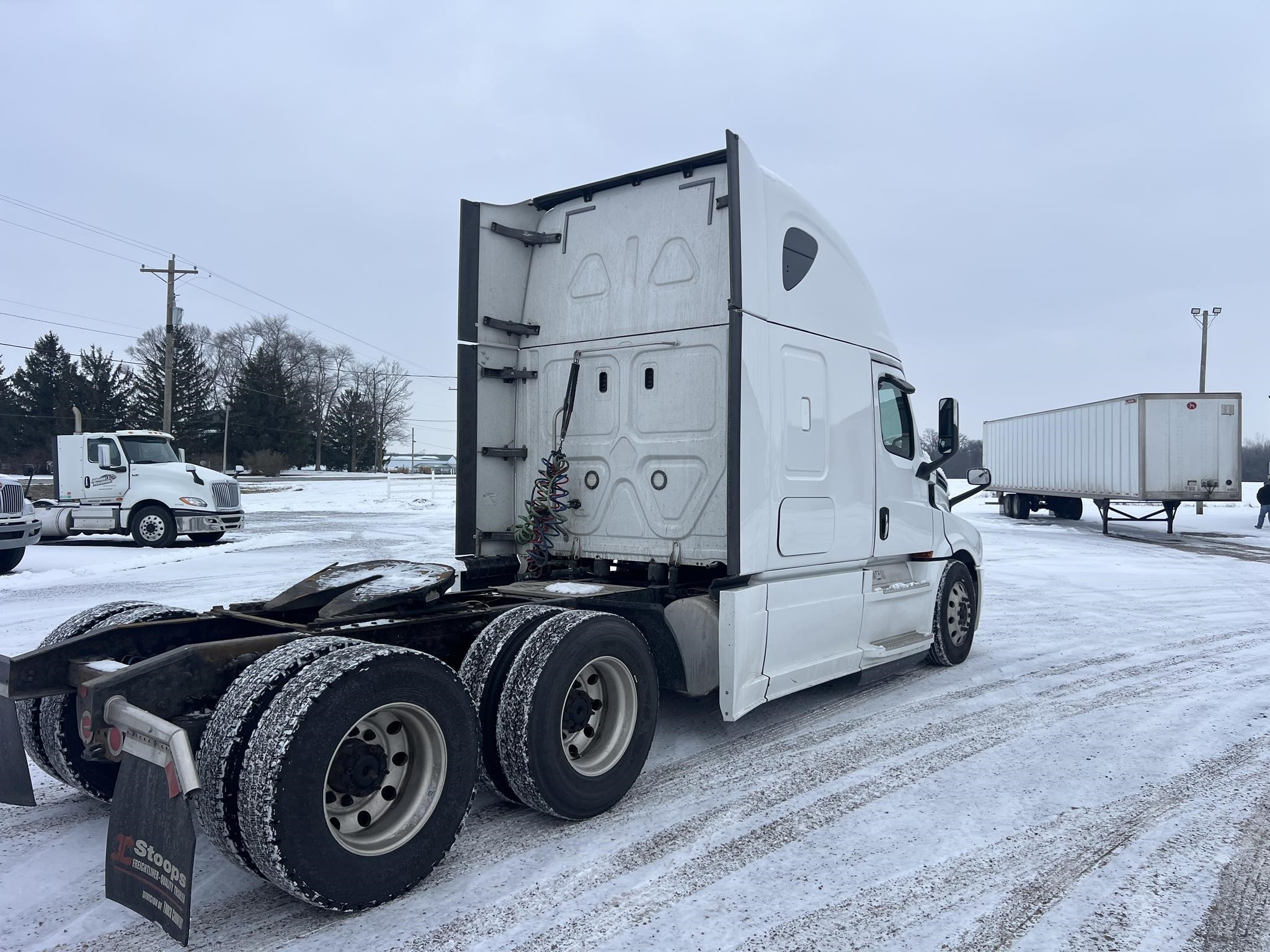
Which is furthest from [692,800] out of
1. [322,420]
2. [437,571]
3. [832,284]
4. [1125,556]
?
[322,420]

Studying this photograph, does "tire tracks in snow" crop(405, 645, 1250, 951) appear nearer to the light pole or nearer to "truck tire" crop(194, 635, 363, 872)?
"truck tire" crop(194, 635, 363, 872)

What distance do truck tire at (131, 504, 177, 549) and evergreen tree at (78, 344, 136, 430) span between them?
4794cm

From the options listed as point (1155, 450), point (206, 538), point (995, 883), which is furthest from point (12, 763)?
point (1155, 450)

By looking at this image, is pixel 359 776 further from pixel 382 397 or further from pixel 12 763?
pixel 382 397

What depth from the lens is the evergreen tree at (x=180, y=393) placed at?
61438 mm

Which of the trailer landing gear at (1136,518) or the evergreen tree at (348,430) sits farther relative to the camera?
the evergreen tree at (348,430)

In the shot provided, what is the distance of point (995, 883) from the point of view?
3305 mm

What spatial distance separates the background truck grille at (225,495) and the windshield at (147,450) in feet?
3.68

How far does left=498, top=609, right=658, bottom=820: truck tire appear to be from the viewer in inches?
142

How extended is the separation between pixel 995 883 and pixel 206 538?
59.7 feet

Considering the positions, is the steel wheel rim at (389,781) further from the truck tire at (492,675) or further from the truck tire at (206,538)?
the truck tire at (206,538)

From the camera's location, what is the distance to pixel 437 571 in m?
4.38

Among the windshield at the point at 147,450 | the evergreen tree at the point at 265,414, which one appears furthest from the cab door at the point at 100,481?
the evergreen tree at the point at 265,414

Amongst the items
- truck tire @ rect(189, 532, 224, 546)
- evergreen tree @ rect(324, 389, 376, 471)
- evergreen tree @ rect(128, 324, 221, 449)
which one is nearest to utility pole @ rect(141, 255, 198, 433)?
truck tire @ rect(189, 532, 224, 546)
